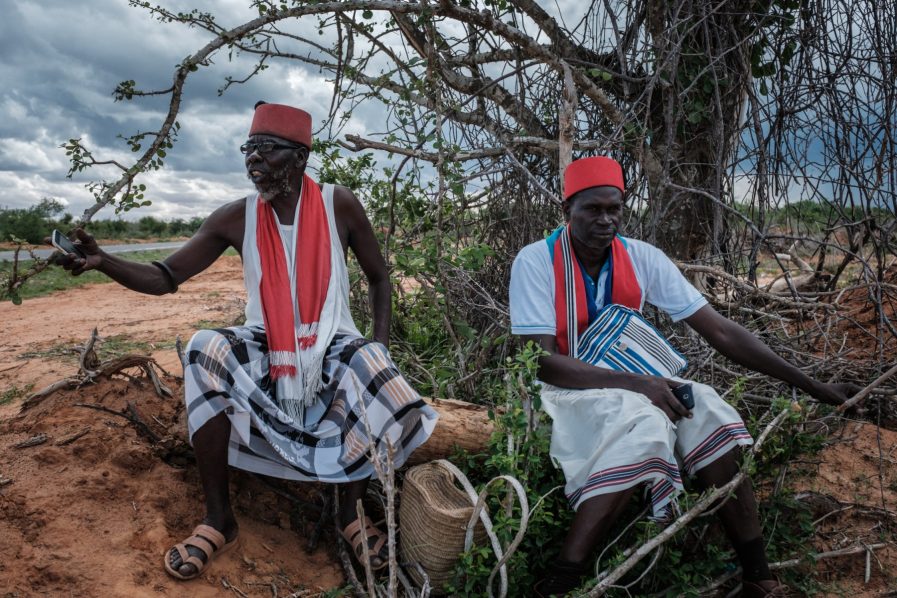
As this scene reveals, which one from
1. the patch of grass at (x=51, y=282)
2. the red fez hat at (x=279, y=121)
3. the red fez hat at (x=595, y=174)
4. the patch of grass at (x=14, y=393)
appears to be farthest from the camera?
the patch of grass at (x=51, y=282)

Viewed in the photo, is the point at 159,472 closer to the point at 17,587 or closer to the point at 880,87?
the point at 17,587

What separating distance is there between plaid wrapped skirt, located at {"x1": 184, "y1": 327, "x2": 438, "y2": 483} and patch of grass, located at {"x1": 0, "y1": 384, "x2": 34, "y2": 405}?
281 centimetres

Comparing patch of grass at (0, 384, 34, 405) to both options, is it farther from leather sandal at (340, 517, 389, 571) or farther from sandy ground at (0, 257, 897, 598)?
leather sandal at (340, 517, 389, 571)

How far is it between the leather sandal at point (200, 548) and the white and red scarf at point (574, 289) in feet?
5.00

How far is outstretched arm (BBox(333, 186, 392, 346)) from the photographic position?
10.2 ft

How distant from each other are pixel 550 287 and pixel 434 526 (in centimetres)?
102

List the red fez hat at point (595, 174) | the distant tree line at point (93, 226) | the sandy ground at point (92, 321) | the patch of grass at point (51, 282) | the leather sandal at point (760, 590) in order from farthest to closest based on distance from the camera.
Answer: the distant tree line at point (93, 226) → the patch of grass at point (51, 282) → the sandy ground at point (92, 321) → the red fez hat at point (595, 174) → the leather sandal at point (760, 590)

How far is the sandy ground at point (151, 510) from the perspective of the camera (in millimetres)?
2416

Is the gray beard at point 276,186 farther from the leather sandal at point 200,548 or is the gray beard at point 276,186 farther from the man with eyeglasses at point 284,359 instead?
the leather sandal at point 200,548

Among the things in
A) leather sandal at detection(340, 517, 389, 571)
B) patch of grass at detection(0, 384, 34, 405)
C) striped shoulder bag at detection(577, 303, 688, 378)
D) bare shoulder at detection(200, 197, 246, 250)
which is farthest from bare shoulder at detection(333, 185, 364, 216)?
patch of grass at detection(0, 384, 34, 405)

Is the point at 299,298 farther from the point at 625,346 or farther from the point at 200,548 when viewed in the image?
the point at 625,346

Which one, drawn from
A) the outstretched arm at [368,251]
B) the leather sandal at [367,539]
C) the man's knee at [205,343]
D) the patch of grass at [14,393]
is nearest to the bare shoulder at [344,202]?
the outstretched arm at [368,251]

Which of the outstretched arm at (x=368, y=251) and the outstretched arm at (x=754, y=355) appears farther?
the outstretched arm at (x=368, y=251)

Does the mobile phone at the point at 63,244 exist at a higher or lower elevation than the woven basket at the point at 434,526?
higher
